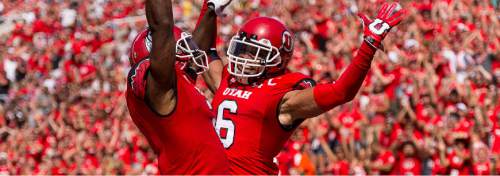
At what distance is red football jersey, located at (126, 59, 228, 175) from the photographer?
4.95 metres

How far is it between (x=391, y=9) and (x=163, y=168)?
1.45 m

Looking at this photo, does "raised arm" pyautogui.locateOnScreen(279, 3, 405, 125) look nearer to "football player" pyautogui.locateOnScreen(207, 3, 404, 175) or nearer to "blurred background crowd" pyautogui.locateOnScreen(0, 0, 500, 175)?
"football player" pyautogui.locateOnScreen(207, 3, 404, 175)

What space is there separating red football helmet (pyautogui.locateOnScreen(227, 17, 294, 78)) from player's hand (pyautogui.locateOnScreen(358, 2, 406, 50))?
69 cm

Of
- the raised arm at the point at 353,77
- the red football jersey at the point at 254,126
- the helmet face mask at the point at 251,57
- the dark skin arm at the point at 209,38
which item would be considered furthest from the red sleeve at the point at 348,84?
the dark skin arm at the point at 209,38

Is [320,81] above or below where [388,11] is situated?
below

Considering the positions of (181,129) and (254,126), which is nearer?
(181,129)

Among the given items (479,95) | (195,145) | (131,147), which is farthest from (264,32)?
(131,147)

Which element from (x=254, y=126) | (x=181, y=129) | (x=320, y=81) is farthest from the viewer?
(x=320, y=81)

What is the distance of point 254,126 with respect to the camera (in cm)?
583

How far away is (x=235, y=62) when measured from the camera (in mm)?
5906

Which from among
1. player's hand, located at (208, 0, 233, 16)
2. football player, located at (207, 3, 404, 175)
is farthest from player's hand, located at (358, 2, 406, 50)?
player's hand, located at (208, 0, 233, 16)

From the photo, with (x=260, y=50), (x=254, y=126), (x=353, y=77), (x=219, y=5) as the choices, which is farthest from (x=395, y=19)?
(x=219, y=5)

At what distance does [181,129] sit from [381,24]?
3.99ft

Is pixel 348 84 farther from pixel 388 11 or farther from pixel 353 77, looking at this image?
pixel 388 11
